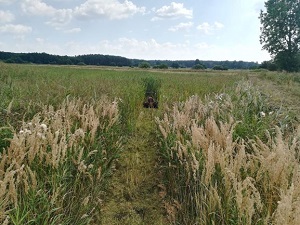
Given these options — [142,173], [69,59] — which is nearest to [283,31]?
[142,173]

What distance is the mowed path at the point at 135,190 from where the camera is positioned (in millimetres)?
3451

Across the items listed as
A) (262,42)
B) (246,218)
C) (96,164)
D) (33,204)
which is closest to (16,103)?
(96,164)

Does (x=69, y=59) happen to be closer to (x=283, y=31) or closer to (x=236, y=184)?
(x=283, y=31)

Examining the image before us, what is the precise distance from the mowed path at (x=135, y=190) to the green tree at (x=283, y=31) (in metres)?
39.3

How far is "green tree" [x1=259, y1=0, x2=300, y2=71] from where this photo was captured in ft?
129

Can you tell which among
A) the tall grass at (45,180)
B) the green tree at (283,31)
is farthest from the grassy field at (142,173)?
the green tree at (283,31)

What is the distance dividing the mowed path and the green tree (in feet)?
129

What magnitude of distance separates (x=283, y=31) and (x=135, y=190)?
4183 cm

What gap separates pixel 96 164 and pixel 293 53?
42470 millimetres

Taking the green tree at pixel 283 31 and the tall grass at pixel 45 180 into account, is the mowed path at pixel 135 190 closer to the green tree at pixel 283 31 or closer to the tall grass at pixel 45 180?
the tall grass at pixel 45 180

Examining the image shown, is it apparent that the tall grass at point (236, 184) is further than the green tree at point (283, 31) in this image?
No

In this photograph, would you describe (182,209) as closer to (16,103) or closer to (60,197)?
(60,197)

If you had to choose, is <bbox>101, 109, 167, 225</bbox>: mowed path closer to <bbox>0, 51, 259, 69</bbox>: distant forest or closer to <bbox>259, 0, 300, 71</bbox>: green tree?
<bbox>259, 0, 300, 71</bbox>: green tree

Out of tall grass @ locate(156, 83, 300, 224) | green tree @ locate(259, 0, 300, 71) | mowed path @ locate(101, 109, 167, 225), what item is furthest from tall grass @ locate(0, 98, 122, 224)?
green tree @ locate(259, 0, 300, 71)
